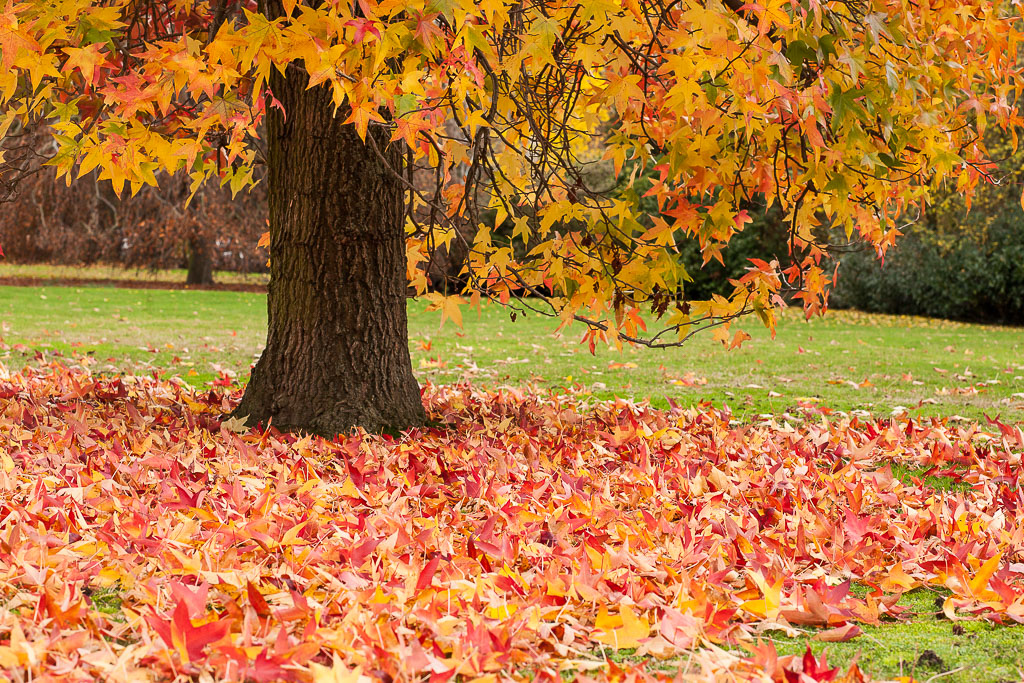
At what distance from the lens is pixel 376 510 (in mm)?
2865

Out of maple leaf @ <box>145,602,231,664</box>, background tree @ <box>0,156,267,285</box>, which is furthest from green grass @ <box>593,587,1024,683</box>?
background tree @ <box>0,156,267,285</box>

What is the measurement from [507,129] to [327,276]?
107cm

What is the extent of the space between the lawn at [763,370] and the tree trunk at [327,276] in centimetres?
87

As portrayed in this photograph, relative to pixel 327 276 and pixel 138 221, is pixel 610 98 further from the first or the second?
pixel 138 221

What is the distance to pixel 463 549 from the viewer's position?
2494 millimetres

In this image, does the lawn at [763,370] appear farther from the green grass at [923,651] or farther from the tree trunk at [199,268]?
the tree trunk at [199,268]

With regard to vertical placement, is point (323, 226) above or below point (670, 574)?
above

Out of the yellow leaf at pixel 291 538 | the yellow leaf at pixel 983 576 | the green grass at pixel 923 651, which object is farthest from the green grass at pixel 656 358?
the green grass at pixel 923 651

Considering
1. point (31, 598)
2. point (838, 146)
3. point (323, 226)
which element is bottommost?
point (31, 598)

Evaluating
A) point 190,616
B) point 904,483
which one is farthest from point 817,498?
point 190,616

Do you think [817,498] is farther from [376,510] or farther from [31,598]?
[31,598]

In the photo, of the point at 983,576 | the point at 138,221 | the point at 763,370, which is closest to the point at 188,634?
the point at 983,576

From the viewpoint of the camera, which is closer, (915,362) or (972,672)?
(972,672)

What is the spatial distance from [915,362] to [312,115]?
6.93 metres
